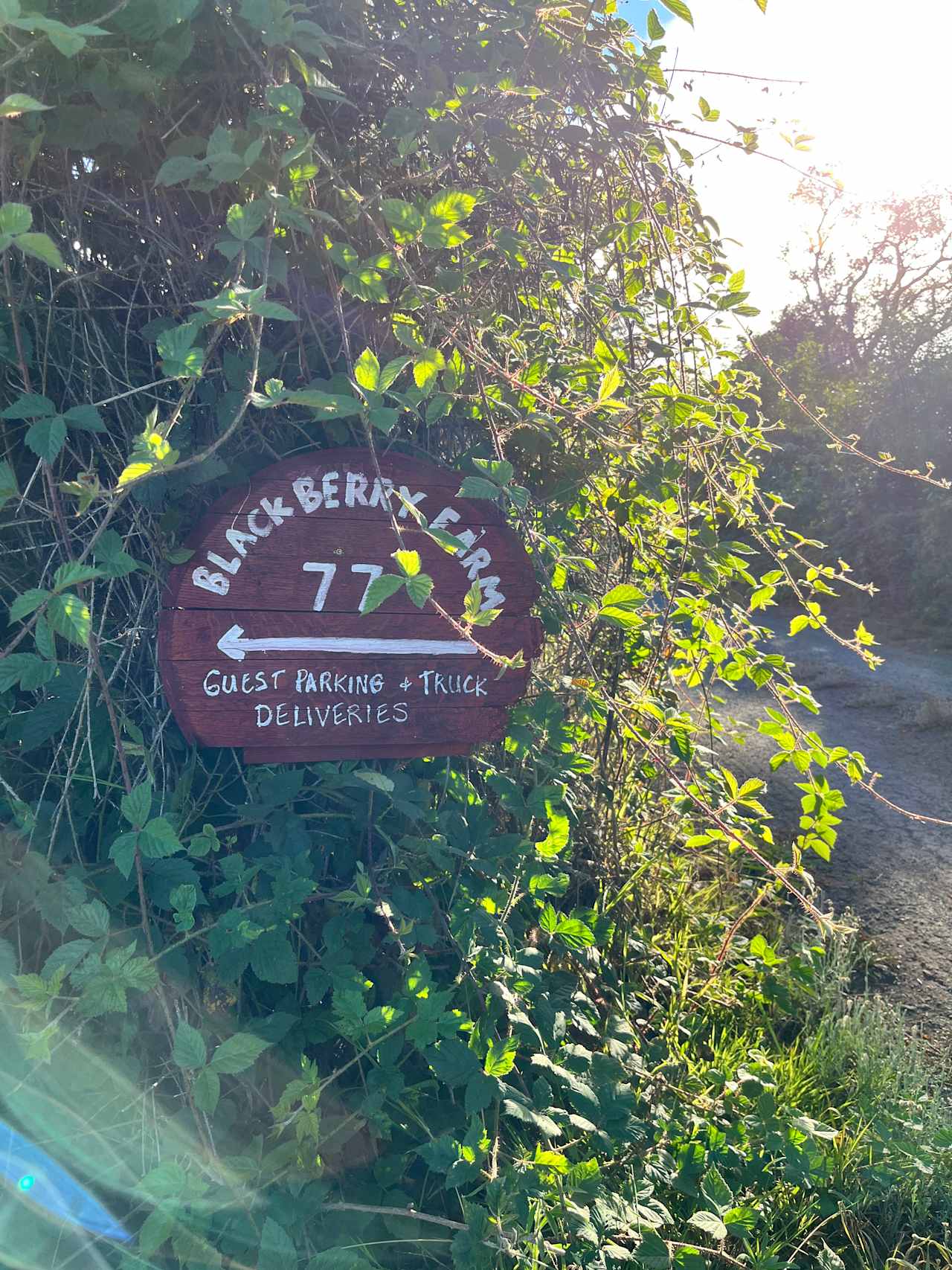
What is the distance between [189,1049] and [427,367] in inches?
42.3

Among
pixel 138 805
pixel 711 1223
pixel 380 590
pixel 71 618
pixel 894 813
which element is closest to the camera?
pixel 71 618

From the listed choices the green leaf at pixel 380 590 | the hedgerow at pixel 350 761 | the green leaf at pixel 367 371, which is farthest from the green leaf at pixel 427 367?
the green leaf at pixel 380 590

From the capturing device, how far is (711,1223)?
165 centimetres

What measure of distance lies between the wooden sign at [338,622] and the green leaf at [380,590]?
0.23 meters

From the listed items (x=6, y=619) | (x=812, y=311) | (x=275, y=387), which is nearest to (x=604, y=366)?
(x=275, y=387)

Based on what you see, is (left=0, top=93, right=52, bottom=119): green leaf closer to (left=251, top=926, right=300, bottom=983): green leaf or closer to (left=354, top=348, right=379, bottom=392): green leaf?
(left=354, top=348, right=379, bottom=392): green leaf

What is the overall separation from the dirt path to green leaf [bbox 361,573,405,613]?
1595 mm

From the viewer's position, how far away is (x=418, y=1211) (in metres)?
1.71

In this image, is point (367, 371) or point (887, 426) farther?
point (887, 426)

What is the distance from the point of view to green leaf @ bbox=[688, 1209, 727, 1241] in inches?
64.4

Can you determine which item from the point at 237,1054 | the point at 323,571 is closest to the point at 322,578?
the point at 323,571

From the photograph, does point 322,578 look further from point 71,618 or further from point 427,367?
point 71,618

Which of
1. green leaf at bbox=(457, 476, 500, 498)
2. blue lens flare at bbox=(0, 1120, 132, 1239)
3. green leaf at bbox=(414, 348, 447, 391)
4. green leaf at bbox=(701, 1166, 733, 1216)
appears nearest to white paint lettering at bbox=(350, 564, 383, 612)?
green leaf at bbox=(457, 476, 500, 498)

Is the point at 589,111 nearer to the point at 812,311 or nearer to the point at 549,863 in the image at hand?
the point at 549,863
